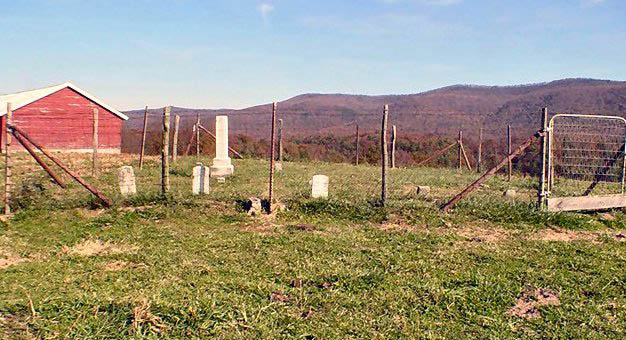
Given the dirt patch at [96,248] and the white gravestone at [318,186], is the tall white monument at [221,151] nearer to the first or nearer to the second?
the white gravestone at [318,186]

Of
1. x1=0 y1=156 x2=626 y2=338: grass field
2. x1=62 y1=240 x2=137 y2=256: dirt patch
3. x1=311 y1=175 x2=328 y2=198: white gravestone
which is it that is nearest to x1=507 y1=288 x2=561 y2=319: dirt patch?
x1=0 y1=156 x2=626 y2=338: grass field

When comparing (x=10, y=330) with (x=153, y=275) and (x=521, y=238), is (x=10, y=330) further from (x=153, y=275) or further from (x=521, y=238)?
(x=521, y=238)

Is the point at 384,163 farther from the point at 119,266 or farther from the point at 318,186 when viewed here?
the point at 119,266

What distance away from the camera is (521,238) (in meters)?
7.72

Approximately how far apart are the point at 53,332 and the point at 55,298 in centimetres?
83

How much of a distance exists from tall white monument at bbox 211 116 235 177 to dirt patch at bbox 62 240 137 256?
802cm

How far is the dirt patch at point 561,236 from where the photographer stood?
25.5 ft

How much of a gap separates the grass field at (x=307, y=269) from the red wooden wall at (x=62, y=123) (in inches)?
847

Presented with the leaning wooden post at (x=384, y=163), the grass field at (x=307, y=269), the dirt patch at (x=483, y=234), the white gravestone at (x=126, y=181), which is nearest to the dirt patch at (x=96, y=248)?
the grass field at (x=307, y=269)

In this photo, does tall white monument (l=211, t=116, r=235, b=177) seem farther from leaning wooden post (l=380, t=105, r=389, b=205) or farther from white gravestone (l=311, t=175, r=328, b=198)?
leaning wooden post (l=380, t=105, r=389, b=205)

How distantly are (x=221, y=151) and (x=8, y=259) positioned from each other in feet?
30.7

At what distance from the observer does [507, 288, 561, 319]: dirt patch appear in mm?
5034

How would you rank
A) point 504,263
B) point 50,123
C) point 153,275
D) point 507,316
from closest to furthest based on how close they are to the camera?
point 507,316 < point 153,275 < point 504,263 < point 50,123

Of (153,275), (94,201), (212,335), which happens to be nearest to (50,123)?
(94,201)
